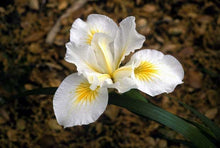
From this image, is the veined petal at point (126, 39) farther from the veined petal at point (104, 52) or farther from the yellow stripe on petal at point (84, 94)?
the yellow stripe on petal at point (84, 94)

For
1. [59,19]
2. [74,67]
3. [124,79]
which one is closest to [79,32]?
[124,79]

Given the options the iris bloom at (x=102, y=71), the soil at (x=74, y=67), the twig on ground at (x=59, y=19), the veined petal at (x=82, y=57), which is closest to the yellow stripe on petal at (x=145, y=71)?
the iris bloom at (x=102, y=71)

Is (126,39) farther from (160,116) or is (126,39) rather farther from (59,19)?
(59,19)

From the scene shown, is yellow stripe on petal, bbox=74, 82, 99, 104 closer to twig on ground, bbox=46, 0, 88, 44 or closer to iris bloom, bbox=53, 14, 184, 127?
iris bloom, bbox=53, 14, 184, 127

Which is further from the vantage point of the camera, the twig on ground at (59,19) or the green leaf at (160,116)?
the twig on ground at (59,19)

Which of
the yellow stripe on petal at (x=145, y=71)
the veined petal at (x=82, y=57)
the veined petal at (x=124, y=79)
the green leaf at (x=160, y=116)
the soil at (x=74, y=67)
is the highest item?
the veined petal at (x=82, y=57)

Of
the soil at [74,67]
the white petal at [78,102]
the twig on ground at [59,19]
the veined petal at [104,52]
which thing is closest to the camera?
the white petal at [78,102]

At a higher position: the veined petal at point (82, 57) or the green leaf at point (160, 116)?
the veined petal at point (82, 57)

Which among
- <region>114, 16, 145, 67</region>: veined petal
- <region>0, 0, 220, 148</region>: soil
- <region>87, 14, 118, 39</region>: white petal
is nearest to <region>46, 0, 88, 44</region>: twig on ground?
<region>0, 0, 220, 148</region>: soil

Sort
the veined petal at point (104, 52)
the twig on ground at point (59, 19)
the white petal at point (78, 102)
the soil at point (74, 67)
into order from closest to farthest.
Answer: the white petal at point (78, 102), the veined petal at point (104, 52), the soil at point (74, 67), the twig on ground at point (59, 19)
